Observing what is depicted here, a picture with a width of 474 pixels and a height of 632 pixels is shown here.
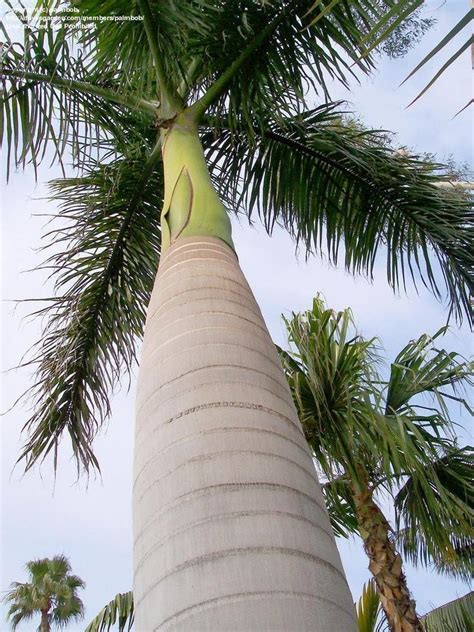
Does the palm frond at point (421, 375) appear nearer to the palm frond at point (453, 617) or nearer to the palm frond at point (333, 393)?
the palm frond at point (333, 393)

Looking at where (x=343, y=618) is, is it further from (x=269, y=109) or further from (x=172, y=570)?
(x=269, y=109)

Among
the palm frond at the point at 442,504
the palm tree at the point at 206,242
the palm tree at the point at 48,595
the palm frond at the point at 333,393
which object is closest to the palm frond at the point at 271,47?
the palm tree at the point at 206,242

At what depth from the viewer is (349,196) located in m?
4.98

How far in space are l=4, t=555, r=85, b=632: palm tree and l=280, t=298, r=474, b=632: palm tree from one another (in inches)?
585

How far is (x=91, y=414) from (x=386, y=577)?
94.3 inches

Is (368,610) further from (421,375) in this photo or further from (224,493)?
(224,493)

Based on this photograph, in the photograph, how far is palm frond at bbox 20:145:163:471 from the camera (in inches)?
198

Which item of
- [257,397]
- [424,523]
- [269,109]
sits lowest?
[257,397]

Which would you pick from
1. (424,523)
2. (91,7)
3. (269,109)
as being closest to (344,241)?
(269,109)

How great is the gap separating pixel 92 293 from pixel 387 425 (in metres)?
2.28

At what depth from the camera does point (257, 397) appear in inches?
75.0

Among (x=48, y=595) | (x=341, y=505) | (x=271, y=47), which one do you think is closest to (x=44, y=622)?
(x=48, y=595)

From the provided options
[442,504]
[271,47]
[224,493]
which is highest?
[271,47]

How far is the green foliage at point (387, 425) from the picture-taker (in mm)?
4715
